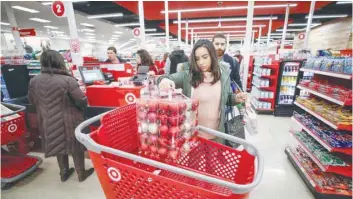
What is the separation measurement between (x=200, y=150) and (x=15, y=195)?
2772 mm

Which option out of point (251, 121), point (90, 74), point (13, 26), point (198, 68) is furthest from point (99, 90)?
point (13, 26)

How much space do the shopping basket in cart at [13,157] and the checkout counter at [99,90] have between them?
49 centimetres

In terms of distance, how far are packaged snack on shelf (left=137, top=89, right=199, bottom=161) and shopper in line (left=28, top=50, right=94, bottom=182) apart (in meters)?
1.72

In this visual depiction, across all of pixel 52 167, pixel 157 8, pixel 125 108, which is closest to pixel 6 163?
pixel 52 167

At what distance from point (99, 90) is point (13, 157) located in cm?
193

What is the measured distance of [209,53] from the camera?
1.60m

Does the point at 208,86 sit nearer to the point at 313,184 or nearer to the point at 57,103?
the point at 57,103

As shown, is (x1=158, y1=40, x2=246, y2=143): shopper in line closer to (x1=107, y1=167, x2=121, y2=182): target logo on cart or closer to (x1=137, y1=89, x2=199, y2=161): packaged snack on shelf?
(x1=137, y1=89, x2=199, y2=161): packaged snack on shelf

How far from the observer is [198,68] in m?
1.65

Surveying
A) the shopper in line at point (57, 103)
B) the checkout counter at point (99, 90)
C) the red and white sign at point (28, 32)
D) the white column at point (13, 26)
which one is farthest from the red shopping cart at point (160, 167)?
the red and white sign at point (28, 32)

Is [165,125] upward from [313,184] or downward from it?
upward

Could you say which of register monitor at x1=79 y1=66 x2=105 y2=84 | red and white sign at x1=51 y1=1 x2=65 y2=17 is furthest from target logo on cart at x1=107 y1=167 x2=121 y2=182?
red and white sign at x1=51 y1=1 x2=65 y2=17

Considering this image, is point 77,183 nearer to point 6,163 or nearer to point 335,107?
point 6,163

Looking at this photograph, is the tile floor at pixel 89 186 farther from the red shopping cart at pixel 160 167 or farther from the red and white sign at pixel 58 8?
the red and white sign at pixel 58 8
